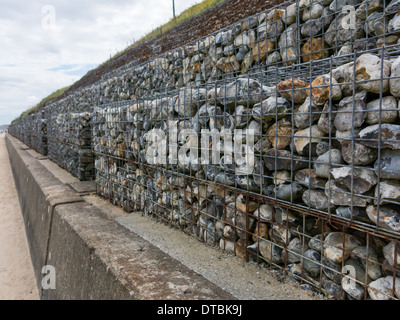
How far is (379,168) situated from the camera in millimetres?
1679

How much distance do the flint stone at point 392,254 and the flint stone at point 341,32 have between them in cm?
261

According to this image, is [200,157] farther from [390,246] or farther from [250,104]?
[390,246]

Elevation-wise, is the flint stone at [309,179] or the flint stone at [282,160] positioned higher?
the flint stone at [282,160]

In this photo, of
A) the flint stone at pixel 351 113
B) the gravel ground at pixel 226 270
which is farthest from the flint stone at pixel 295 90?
the gravel ground at pixel 226 270

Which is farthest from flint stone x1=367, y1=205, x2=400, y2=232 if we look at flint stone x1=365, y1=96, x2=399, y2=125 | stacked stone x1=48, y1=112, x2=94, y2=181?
stacked stone x1=48, y1=112, x2=94, y2=181

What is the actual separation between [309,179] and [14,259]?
19.9 feet

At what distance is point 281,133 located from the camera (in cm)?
231

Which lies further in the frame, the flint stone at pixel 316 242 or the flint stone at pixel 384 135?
the flint stone at pixel 316 242

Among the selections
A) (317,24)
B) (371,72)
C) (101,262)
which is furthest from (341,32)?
(101,262)

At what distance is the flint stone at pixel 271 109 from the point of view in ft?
7.42

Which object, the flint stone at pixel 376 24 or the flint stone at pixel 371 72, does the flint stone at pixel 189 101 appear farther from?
the flint stone at pixel 376 24

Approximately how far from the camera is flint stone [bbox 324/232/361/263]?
192cm

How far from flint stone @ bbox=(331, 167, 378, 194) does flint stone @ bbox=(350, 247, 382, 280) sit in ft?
1.09
